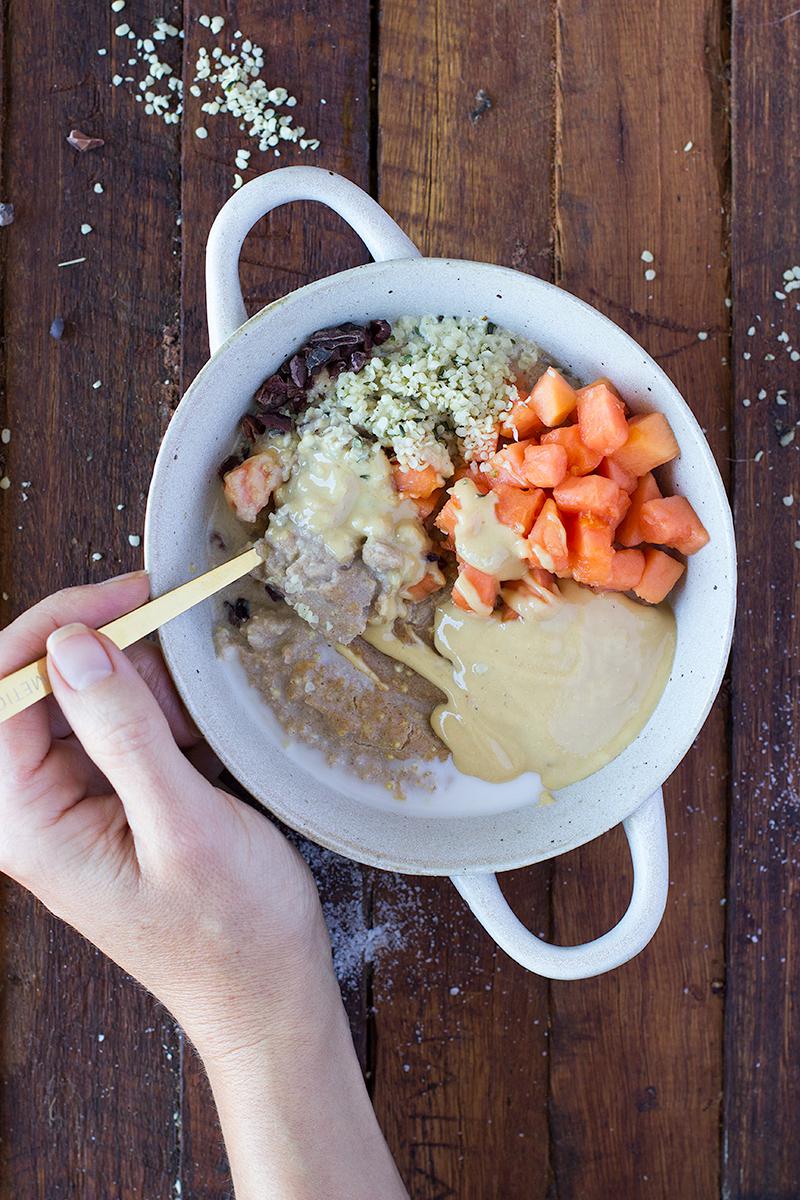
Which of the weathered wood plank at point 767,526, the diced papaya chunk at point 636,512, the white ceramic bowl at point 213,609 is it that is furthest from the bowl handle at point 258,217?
the weathered wood plank at point 767,526

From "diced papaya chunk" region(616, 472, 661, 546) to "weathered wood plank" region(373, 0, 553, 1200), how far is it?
0.43 meters

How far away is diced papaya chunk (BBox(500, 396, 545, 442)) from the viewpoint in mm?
1406

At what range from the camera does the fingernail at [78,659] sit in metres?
1.21

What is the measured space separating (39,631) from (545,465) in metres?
0.71

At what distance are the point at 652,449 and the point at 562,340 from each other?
0.21 metres

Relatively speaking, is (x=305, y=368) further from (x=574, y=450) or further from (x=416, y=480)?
(x=574, y=450)

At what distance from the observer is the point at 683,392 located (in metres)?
1.66

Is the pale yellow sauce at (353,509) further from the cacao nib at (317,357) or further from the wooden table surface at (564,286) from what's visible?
the wooden table surface at (564,286)

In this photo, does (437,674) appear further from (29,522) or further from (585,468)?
(29,522)

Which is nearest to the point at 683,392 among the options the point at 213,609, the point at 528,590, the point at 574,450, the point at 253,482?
the point at 574,450

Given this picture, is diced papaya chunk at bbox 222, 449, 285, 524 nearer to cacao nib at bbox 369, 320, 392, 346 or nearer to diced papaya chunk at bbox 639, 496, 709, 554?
cacao nib at bbox 369, 320, 392, 346

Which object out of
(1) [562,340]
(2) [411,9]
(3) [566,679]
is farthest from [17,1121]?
(2) [411,9]

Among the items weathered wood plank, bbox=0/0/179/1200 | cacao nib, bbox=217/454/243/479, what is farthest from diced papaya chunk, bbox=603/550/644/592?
weathered wood plank, bbox=0/0/179/1200

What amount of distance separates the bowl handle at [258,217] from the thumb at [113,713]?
1.42 ft
